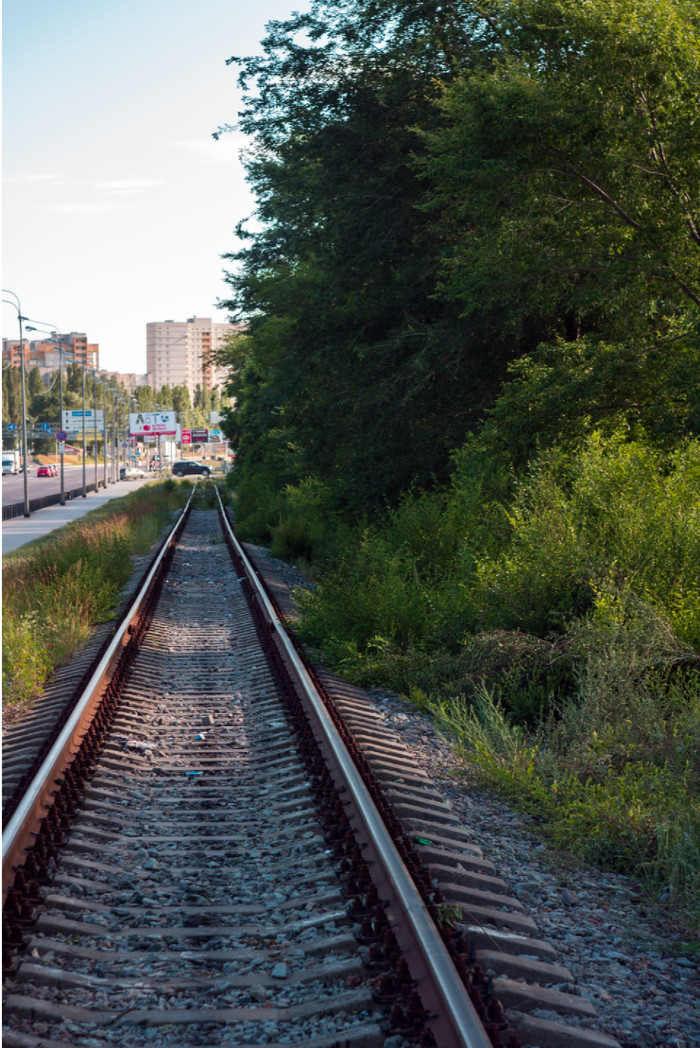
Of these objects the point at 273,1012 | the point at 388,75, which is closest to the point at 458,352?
the point at 388,75

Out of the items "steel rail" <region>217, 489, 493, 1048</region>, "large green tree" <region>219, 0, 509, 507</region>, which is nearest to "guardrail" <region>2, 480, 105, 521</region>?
"large green tree" <region>219, 0, 509, 507</region>

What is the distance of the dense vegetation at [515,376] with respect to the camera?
7680 millimetres

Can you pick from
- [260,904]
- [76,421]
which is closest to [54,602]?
[260,904]

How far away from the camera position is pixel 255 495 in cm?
4316

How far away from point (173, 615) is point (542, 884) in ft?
35.0

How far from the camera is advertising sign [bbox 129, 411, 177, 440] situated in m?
127

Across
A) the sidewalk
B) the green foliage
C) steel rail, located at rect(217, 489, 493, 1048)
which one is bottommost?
the sidewalk

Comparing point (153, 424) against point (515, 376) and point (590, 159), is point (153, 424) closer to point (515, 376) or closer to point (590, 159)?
point (515, 376)

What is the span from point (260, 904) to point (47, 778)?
1935mm

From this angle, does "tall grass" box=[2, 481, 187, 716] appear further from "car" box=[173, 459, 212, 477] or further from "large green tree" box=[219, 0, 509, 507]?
"car" box=[173, 459, 212, 477]

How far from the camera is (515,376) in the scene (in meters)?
17.8

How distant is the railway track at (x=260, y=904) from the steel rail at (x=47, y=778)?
24 millimetres

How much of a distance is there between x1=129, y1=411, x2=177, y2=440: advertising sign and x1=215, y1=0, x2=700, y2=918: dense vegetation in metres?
105

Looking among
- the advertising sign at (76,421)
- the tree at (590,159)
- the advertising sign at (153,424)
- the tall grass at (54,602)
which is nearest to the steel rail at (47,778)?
the tall grass at (54,602)
